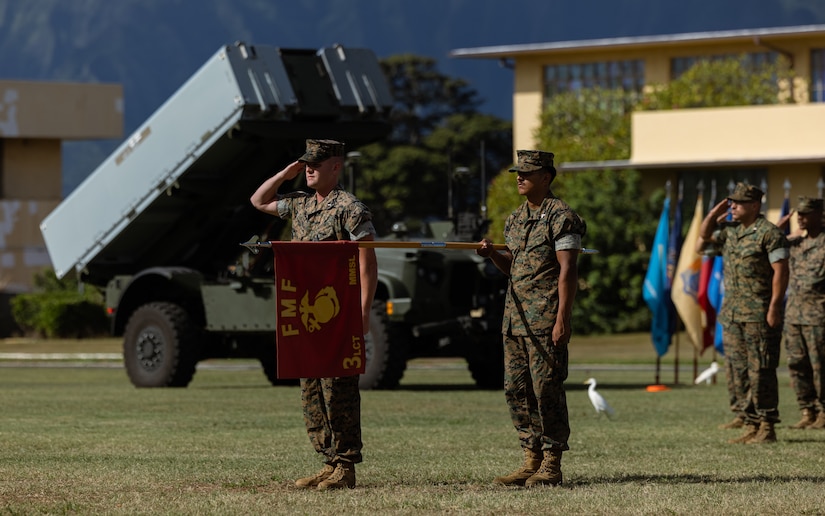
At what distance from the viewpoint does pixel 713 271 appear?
76.5 feet

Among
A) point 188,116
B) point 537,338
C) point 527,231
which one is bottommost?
point 537,338

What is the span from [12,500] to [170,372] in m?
12.1

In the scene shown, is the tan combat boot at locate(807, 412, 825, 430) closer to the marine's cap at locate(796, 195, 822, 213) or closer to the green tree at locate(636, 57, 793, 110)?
the marine's cap at locate(796, 195, 822, 213)

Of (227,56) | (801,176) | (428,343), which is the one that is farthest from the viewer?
(801,176)

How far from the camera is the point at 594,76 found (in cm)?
6494

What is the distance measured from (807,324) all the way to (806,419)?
0.82m

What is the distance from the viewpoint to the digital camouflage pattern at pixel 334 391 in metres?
9.73

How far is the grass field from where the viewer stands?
9.12m

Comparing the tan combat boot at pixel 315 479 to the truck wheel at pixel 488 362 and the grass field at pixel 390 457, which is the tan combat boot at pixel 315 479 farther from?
the truck wheel at pixel 488 362

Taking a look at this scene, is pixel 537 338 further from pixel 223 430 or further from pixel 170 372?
pixel 170 372

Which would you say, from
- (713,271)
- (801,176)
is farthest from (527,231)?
(801,176)

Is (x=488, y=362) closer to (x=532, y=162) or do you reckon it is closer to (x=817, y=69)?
(x=532, y=162)

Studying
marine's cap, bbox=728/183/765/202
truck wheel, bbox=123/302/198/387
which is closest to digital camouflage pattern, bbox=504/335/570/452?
marine's cap, bbox=728/183/765/202

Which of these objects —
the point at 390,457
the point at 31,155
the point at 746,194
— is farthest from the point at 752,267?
the point at 31,155
